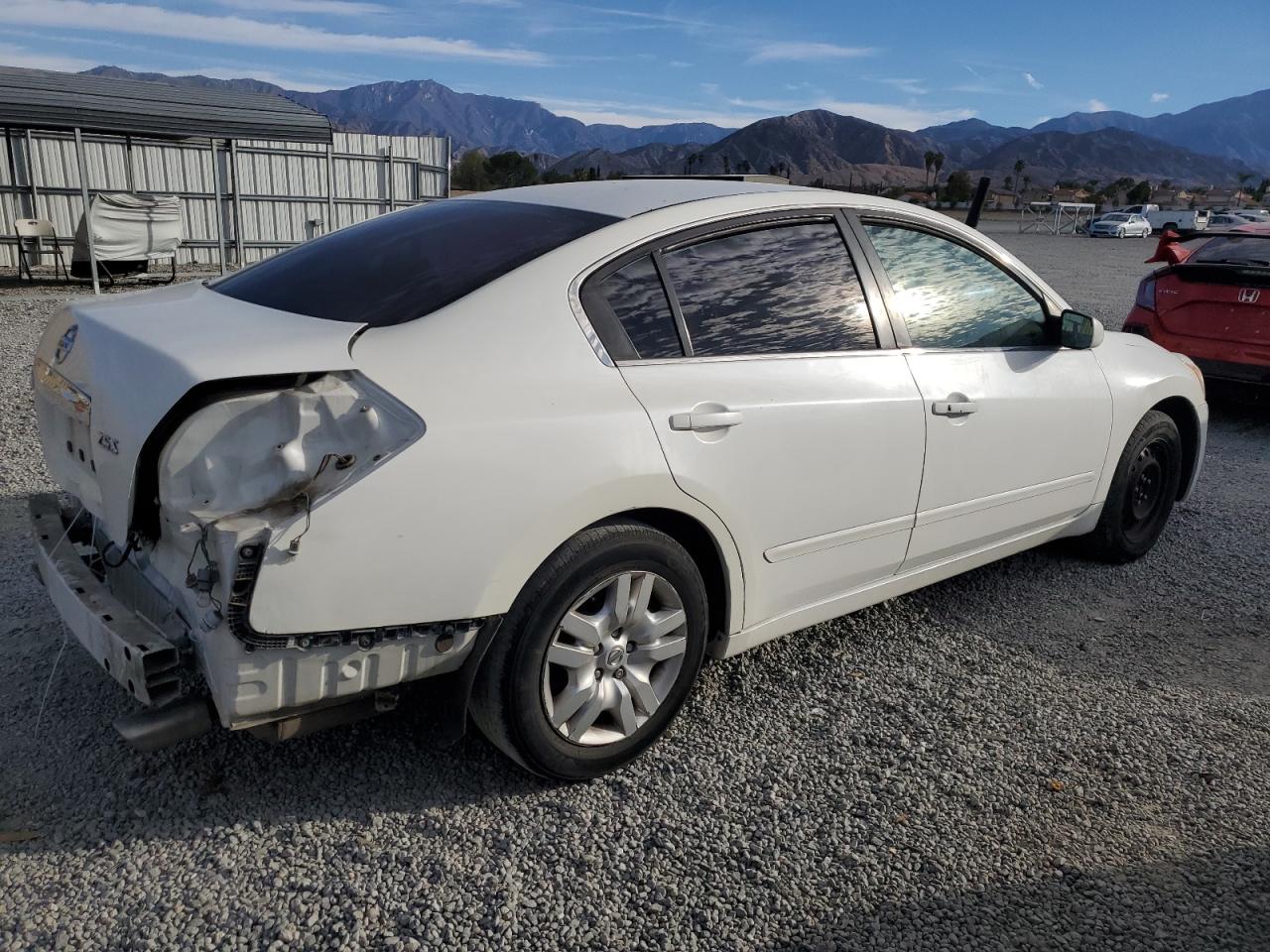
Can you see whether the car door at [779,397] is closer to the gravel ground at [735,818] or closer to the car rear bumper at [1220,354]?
the gravel ground at [735,818]

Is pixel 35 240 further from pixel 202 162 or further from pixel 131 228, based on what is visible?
pixel 202 162

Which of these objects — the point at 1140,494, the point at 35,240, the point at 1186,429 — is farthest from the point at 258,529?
the point at 35,240

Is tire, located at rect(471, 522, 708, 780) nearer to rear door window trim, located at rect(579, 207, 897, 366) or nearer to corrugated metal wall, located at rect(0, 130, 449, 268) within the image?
rear door window trim, located at rect(579, 207, 897, 366)

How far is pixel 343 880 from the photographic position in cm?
245

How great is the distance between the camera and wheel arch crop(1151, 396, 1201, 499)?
16.0ft

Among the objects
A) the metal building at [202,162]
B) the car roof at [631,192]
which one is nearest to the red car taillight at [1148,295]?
the car roof at [631,192]

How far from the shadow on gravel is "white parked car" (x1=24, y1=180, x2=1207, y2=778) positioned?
860mm

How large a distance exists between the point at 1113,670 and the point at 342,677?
288cm

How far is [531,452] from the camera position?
2480 mm

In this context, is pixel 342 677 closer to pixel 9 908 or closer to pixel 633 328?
pixel 9 908

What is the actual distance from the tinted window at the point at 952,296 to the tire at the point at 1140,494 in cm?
94

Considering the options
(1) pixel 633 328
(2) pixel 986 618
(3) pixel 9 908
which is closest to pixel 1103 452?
(2) pixel 986 618

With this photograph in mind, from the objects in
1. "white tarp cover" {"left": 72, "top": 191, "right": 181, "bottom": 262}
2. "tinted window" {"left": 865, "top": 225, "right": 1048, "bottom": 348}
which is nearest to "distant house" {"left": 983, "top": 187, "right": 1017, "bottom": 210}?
"white tarp cover" {"left": 72, "top": 191, "right": 181, "bottom": 262}

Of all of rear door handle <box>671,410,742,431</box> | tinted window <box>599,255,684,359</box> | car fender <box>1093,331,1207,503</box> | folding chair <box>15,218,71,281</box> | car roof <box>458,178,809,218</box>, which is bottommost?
folding chair <box>15,218,71,281</box>
